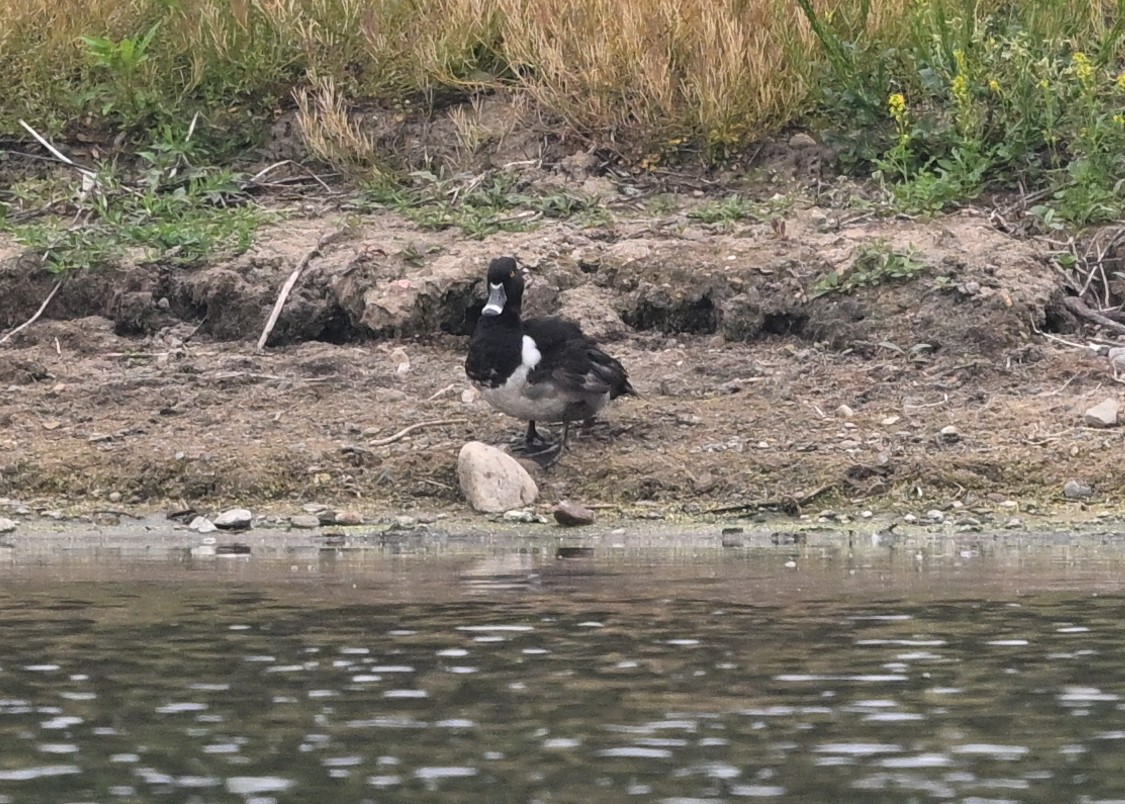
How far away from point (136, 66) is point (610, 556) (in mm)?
5611

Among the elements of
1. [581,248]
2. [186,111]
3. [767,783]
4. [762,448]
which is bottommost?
[767,783]

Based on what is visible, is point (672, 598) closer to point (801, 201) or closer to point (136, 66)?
point (801, 201)

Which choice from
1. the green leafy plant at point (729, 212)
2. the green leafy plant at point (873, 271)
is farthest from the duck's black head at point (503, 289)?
the green leafy plant at point (729, 212)

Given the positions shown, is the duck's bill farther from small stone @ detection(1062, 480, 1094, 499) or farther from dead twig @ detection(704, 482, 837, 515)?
small stone @ detection(1062, 480, 1094, 499)

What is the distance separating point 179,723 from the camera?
21.6 ft

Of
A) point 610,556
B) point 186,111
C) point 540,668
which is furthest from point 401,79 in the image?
point 540,668

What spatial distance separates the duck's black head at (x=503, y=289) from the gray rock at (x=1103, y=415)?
2.75 metres

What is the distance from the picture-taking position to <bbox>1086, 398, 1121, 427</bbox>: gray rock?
10.8 metres

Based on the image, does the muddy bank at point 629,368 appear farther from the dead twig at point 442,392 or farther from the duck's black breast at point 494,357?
the duck's black breast at point 494,357

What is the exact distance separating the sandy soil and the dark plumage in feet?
1.08

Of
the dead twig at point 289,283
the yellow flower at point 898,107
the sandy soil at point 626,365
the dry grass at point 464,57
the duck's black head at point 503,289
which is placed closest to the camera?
the sandy soil at point 626,365

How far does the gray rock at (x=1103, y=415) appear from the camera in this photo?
423 inches

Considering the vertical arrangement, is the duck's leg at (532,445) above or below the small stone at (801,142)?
below

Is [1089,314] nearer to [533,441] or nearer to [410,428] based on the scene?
[533,441]
